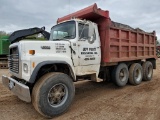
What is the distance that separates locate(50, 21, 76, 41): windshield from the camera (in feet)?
17.3

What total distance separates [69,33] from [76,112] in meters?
2.31

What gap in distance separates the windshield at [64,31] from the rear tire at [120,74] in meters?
2.55

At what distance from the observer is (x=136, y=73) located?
26.6ft

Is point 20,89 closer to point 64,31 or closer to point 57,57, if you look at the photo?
point 57,57

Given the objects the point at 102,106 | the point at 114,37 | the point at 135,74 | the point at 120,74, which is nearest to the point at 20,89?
the point at 102,106

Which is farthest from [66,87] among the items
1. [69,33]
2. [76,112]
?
[69,33]

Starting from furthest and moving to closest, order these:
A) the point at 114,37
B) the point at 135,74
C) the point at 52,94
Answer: the point at 135,74, the point at 114,37, the point at 52,94

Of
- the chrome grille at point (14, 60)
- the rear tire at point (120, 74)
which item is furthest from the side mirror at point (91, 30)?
the chrome grille at point (14, 60)

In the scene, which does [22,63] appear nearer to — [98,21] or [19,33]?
[98,21]

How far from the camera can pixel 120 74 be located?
7.13 meters

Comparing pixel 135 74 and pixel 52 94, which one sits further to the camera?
pixel 135 74

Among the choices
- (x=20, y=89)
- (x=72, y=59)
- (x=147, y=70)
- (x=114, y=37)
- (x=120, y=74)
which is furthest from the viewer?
(x=147, y=70)

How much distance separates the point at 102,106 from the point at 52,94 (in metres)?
1.52

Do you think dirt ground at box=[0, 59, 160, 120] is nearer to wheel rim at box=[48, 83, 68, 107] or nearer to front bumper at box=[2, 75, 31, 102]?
wheel rim at box=[48, 83, 68, 107]
